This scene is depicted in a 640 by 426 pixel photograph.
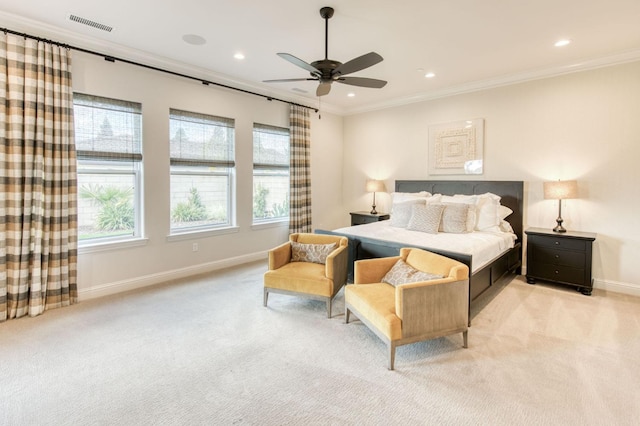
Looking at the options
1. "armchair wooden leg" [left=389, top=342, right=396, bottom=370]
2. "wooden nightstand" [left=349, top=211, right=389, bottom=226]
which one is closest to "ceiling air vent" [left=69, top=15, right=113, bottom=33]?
"armchair wooden leg" [left=389, top=342, right=396, bottom=370]

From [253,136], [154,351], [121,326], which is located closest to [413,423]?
[154,351]

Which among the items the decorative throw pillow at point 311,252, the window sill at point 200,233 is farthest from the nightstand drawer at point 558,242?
the window sill at point 200,233

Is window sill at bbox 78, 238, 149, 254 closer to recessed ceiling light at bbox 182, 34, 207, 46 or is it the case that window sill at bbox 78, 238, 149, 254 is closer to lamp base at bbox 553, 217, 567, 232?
recessed ceiling light at bbox 182, 34, 207, 46

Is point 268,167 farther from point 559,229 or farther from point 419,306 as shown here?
point 559,229

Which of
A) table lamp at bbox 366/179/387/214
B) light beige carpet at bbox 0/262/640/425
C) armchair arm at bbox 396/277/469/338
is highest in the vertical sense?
table lamp at bbox 366/179/387/214

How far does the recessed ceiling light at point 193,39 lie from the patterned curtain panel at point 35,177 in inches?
48.5

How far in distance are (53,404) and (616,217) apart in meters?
5.96

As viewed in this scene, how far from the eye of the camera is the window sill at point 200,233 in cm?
460

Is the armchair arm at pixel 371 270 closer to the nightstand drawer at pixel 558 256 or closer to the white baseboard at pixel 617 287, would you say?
the nightstand drawer at pixel 558 256

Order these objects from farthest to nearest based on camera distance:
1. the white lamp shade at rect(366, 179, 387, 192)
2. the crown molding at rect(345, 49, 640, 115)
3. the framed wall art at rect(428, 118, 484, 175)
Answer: the white lamp shade at rect(366, 179, 387, 192), the framed wall art at rect(428, 118, 484, 175), the crown molding at rect(345, 49, 640, 115)

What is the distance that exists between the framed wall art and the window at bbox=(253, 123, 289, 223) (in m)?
2.69

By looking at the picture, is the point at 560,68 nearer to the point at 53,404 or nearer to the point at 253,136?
the point at 253,136

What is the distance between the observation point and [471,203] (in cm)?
467

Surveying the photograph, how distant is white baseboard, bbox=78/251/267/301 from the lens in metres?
3.84
